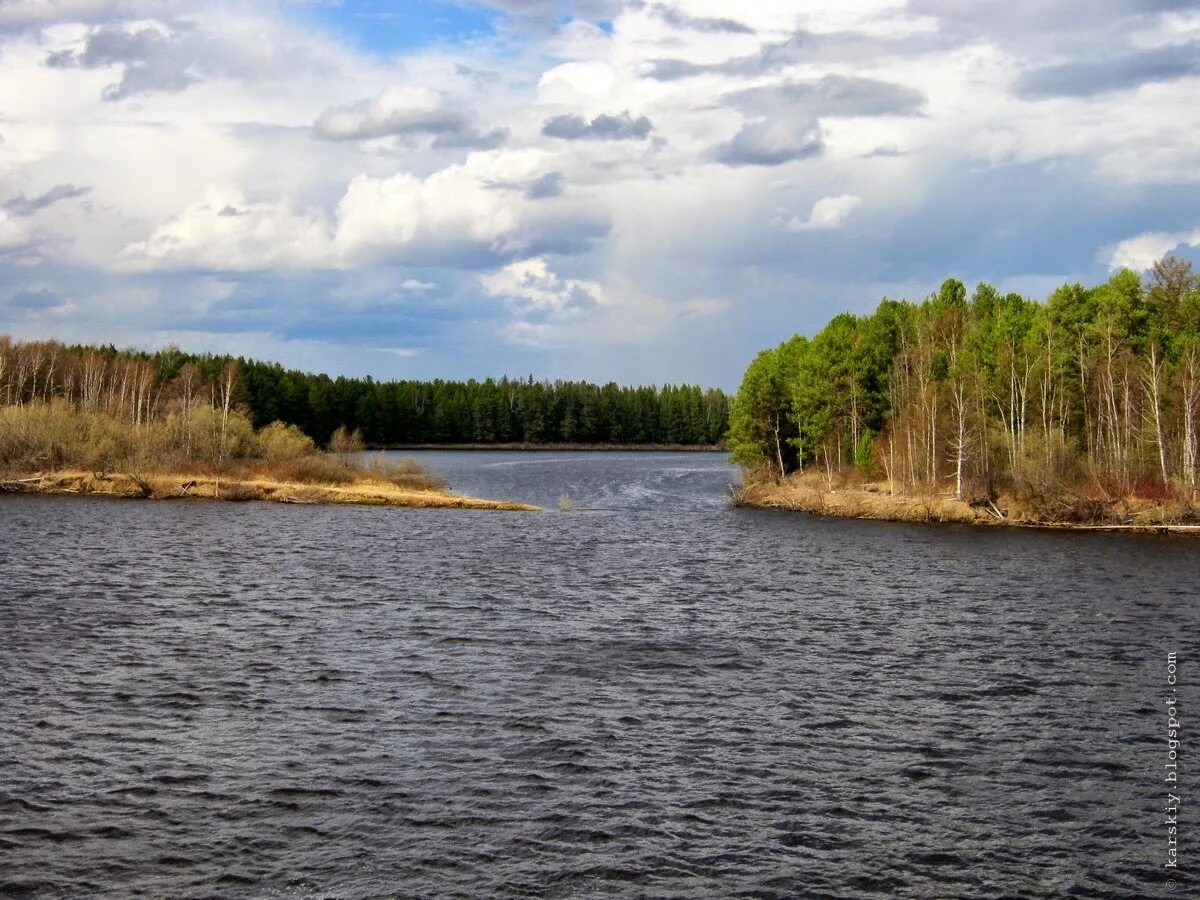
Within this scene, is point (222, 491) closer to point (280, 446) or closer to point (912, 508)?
point (280, 446)

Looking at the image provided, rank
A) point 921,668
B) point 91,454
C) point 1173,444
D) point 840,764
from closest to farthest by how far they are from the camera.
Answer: point 840,764 < point 921,668 < point 1173,444 < point 91,454

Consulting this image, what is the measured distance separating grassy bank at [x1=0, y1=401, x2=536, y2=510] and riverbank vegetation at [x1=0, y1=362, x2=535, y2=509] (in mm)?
92

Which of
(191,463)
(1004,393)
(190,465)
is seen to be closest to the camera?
(1004,393)

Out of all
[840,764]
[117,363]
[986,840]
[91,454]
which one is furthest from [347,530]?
[117,363]

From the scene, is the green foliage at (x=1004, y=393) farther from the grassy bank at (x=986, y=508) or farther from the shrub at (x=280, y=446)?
the shrub at (x=280, y=446)

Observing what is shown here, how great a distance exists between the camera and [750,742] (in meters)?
26.2

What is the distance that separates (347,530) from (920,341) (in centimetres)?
5740

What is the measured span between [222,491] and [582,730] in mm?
75582

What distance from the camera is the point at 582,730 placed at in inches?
1061

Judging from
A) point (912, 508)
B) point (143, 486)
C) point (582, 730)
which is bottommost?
point (582, 730)

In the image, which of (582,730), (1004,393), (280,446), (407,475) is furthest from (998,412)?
(582,730)

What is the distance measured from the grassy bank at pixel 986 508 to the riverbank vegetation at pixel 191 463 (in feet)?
A: 86.5

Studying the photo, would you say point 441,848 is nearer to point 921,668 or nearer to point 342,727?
point 342,727

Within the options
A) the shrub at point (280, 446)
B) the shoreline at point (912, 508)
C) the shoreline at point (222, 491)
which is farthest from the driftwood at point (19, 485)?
the shoreline at point (912, 508)
